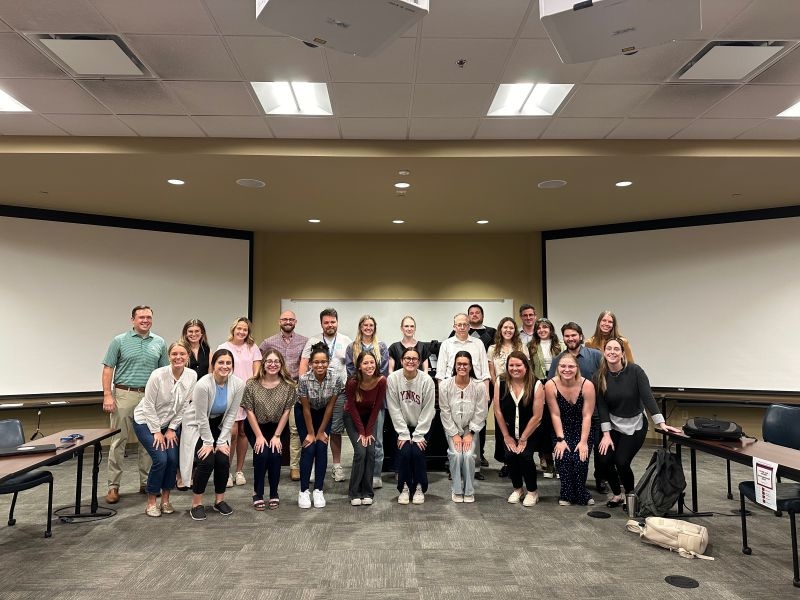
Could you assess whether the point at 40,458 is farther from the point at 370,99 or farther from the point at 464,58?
the point at 464,58

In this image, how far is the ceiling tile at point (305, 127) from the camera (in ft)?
12.9

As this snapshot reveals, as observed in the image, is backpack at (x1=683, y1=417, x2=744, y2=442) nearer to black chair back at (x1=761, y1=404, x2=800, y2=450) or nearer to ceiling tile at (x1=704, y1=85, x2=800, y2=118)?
black chair back at (x1=761, y1=404, x2=800, y2=450)

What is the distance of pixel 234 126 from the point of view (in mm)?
4062

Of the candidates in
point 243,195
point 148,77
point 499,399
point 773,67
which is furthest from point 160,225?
point 773,67

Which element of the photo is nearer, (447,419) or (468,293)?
(447,419)

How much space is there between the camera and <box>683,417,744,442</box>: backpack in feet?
10.7

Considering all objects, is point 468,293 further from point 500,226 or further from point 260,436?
point 260,436

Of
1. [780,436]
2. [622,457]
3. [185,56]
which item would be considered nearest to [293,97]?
[185,56]

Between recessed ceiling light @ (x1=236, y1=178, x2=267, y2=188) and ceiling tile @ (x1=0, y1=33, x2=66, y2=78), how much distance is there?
5.92 ft

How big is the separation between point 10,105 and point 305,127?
7.12 ft

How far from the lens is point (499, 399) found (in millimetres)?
4434

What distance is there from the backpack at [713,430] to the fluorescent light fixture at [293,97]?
3.44m

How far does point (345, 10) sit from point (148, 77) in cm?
189

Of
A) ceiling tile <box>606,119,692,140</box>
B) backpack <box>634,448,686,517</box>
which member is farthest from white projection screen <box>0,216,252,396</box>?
backpack <box>634,448,686,517</box>
